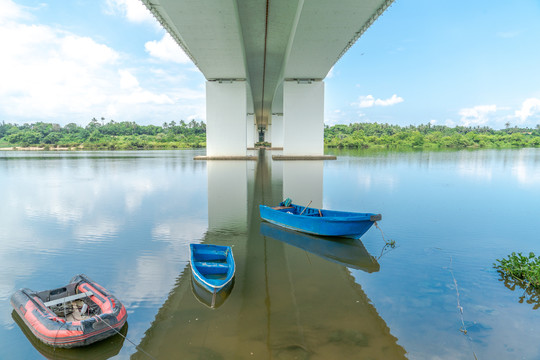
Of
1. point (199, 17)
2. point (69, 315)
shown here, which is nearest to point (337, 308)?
point (69, 315)

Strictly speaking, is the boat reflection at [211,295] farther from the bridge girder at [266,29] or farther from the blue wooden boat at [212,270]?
the bridge girder at [266,29]

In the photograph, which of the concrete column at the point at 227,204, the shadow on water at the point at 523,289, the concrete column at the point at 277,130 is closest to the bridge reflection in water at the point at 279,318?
the shadow on water at the point at 523,289

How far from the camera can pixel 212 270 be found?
5.00 meters

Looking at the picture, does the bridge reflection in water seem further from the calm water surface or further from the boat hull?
the boat hull

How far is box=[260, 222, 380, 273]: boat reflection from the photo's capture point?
5.81m

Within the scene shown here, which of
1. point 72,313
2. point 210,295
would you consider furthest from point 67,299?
point 210,295

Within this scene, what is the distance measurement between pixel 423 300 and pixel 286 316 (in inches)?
75.7

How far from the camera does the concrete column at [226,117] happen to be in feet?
97.5

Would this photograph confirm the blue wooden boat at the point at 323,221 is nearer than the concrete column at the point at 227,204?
Yes

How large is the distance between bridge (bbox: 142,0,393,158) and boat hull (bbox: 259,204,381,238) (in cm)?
1085

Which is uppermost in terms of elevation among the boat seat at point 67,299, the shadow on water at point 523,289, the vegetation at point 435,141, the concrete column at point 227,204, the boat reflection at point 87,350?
the vegetation at point 435,141

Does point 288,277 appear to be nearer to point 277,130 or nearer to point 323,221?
point 323,221

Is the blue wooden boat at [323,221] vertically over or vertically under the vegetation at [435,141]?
under

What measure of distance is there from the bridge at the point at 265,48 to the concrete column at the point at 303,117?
3.5 inches
